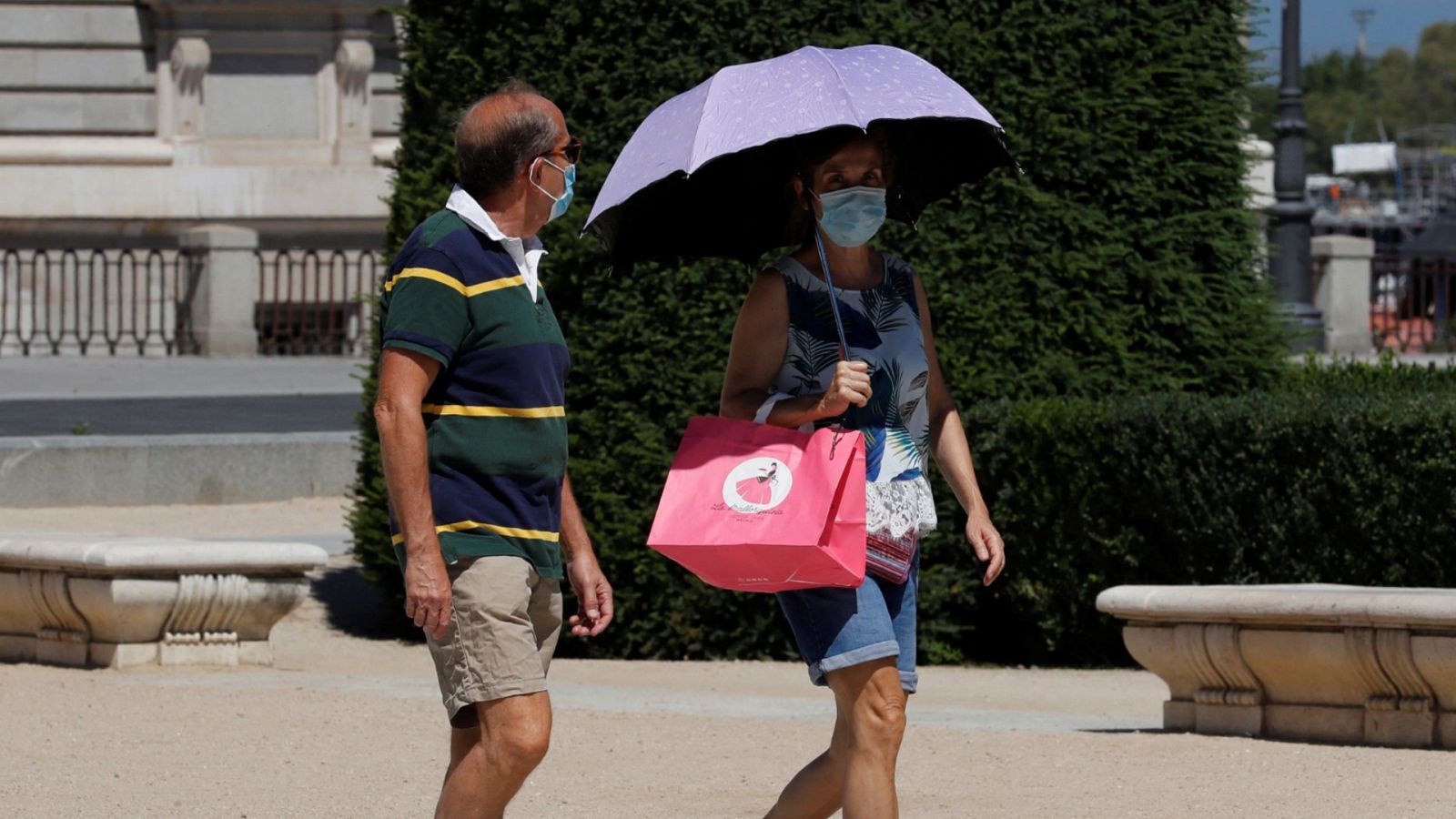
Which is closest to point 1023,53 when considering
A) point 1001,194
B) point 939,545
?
point 1001,194

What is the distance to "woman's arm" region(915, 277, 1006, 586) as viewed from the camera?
442cm

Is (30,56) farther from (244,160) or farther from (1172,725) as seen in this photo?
(1172,725)

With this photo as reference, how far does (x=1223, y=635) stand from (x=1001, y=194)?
7.93 ft

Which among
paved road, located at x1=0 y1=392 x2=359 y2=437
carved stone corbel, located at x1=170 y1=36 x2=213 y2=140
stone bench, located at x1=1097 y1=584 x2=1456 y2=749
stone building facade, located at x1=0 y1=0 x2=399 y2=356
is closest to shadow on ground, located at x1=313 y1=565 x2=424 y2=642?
stone bench, located at x1=1097 y1=584 x2=1456 y2=749

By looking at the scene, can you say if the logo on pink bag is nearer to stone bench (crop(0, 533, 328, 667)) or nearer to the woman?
the woman

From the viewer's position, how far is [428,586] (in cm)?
376

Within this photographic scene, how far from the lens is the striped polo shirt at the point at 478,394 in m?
3.87

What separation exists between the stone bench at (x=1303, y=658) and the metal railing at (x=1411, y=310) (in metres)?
19.5

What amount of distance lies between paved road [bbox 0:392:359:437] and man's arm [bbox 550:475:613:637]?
9753 millimetres

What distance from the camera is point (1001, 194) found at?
28.0 feet

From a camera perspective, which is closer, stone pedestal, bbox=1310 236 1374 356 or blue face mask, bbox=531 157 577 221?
blue face mask, bbox=531 157 577 221

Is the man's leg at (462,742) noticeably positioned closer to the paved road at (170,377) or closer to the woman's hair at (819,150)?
the woman's hair at (819,150)

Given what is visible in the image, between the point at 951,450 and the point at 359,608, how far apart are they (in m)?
5.86

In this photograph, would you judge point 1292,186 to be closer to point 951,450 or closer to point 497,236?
point 951,450
